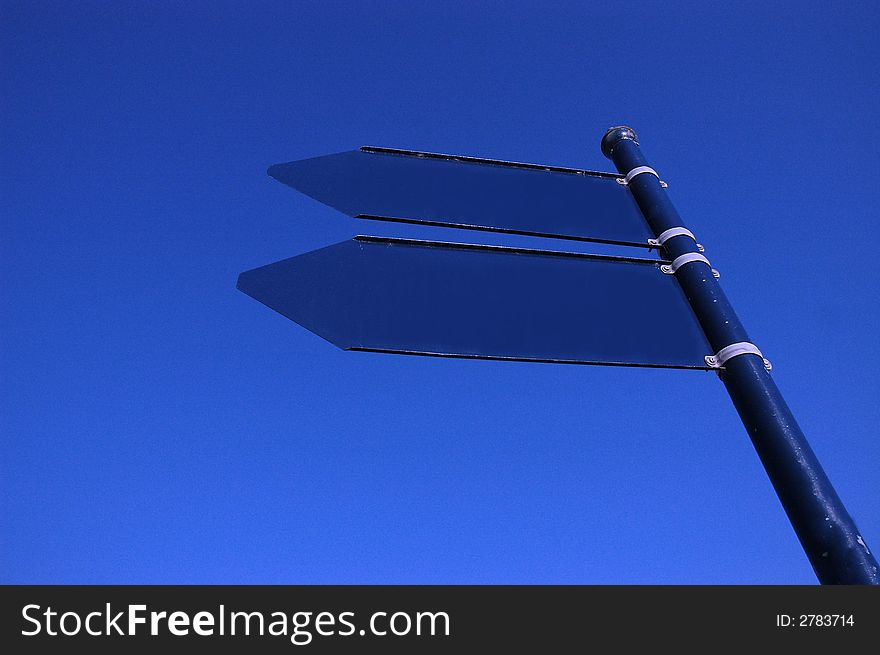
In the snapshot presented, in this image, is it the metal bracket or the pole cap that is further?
the pole cap

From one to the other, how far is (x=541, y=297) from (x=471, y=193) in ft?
2.45

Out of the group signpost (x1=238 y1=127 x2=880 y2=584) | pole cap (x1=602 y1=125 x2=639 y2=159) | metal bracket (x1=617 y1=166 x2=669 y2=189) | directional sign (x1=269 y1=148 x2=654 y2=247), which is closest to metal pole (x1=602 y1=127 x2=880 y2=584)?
signpost (x1=238 y1=127 x2=880 y2=584)

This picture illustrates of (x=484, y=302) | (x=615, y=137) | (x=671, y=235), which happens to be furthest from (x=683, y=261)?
(x=615, y=137)

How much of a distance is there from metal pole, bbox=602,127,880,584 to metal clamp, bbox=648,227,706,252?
16mm

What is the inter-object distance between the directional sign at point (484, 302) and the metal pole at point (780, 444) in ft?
0.24

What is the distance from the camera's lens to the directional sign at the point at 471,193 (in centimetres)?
269

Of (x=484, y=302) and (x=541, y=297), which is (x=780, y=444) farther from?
(x=484, y=302)

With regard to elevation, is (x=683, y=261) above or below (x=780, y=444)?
above

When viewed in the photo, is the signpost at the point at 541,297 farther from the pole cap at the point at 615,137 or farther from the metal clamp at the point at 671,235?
the pole cap at the point at 615,137

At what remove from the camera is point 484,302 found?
2223 millimetres

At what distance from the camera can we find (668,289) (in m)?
2.46

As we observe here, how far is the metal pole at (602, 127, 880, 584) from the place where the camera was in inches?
66.5

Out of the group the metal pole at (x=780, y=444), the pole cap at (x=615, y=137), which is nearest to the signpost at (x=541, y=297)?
the metal pole at (x=780, y=444)

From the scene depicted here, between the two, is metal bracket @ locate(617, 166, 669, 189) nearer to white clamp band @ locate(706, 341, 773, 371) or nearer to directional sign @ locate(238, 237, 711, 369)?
directional sign @ locate(238, 237, 711, 369)
